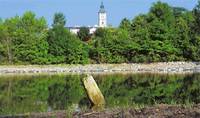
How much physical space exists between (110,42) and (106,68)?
239 inches

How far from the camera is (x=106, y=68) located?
58.9 metres

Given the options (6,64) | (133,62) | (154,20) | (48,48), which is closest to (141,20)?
(154,20)

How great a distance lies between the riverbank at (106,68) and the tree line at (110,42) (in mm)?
2014

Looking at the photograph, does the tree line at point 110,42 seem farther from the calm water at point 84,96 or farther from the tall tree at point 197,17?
the calm water at point 84,96

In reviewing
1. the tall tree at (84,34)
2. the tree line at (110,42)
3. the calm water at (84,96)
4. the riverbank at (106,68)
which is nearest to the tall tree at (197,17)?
the tree line at (110,42)

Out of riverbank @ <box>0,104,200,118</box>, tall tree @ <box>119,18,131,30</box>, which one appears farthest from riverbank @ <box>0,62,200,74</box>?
riverbank @ <box>0,104,200,118</box>

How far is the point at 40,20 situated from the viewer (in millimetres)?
64812

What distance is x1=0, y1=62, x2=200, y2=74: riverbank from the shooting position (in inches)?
2250

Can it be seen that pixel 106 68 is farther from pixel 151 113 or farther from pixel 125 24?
pixel 151 113

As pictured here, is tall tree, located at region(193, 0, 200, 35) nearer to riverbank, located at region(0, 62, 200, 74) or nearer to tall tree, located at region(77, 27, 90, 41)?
riverbank, located at region(0, 62, 200, 74)

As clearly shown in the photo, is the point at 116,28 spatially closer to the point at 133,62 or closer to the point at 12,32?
the point at 133,62

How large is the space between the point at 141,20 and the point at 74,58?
9775 mm

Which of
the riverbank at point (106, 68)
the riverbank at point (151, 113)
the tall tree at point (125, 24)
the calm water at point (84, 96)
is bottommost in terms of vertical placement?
the calm water at point (84, 96)

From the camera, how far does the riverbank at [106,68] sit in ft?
188
